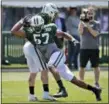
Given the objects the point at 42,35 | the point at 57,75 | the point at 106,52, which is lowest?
the point at 106,52

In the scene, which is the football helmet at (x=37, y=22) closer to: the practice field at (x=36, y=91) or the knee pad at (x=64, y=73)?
the knee pad at (x=64, y=73)

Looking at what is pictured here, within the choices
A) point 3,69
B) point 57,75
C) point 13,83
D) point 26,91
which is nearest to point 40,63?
point 57,75

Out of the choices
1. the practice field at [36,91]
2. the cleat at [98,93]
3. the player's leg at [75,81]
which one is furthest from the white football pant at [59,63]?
the cleat at [98,93]

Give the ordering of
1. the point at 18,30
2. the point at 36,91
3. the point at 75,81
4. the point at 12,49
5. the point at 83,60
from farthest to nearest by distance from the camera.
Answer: the point at 12,49 < the point at 83,60 < the point at 36,91 < the point at 18,30 < the point at 75,81

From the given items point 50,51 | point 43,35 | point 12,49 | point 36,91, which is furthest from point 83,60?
point 12,49

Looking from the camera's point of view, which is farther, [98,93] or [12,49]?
[12,49]

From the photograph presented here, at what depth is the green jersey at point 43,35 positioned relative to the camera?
1081 centimetres

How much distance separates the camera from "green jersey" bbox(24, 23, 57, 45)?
1081 cm

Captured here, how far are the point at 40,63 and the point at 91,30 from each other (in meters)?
2.15

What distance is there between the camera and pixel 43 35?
10859 millimetres

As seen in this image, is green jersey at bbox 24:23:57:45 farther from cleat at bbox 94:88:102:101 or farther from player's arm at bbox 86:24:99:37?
player's arm at bbox 86:24:99:37

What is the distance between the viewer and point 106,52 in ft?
66.5

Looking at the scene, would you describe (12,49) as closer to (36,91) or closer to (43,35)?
(36,91)

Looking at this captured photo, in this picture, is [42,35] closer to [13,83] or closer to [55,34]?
[55,34]
